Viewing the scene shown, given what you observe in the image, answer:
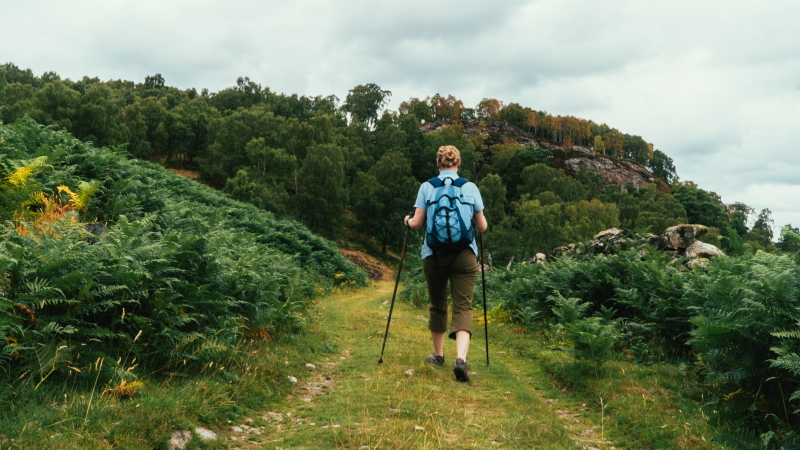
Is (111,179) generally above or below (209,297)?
above

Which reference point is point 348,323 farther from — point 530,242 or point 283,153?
point 283,153

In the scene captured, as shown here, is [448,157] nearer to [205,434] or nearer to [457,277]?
[457,277]

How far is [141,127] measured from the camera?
70.5 m

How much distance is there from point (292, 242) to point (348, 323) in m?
12.6

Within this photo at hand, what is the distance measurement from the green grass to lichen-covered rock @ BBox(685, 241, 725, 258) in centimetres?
665

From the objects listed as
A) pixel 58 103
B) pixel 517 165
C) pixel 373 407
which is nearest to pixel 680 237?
pixel 373 407

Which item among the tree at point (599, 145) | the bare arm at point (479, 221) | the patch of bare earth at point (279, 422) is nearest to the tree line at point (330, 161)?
the bare arm at point (479, 221)

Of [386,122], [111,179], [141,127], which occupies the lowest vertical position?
[111,179]

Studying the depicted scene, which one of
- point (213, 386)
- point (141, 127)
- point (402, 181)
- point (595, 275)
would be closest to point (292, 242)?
point (595, 275)

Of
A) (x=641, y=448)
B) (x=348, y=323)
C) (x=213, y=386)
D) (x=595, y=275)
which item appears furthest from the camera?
(x=348, y=323)

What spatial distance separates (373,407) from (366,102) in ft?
377

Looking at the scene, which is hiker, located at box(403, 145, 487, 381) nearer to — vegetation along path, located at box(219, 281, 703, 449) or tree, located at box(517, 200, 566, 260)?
vegetation along path, located at box(219, 281, 703, 449)

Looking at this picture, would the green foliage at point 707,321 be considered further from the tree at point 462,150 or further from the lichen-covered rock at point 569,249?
the tree at point 462,150

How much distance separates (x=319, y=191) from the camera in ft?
173
